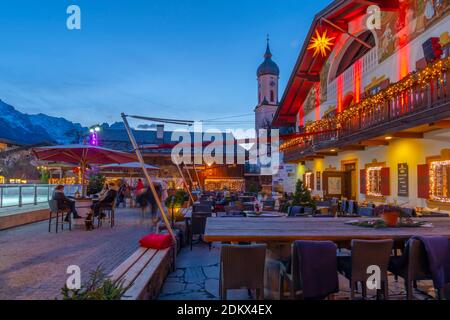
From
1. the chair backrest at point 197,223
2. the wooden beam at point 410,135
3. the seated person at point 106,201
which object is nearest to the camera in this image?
the chair backrest at point 197,223

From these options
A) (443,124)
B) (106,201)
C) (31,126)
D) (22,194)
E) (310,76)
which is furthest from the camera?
(31,126)

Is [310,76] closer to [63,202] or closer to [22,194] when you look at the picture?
[63,202]

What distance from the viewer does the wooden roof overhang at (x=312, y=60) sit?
12.7m

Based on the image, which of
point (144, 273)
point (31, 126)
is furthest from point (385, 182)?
point (31, 126)

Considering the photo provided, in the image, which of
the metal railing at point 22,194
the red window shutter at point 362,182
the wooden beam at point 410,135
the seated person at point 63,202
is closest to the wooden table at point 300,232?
the wooden beam at point 410,135

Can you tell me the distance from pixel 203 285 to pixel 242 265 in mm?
1886

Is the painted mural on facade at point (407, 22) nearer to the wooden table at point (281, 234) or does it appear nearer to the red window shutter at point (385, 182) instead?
the red window shutter at point (385, 182)

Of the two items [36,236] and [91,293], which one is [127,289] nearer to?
[91,293]

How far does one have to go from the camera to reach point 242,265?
3.50 metres

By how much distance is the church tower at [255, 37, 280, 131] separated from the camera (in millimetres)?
41094

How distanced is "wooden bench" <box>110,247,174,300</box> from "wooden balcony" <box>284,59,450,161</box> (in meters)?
6.38

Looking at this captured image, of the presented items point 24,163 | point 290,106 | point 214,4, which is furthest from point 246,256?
point 24,163

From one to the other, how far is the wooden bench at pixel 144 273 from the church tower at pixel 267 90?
36407 mm
